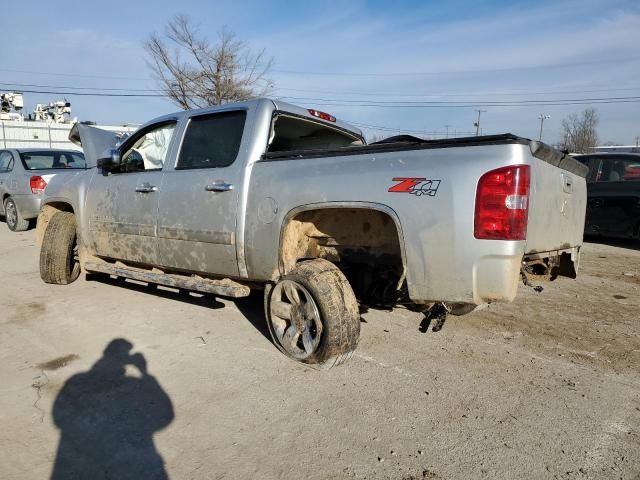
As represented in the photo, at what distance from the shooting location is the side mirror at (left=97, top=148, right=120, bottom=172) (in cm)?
471

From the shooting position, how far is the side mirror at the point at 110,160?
15.5ft

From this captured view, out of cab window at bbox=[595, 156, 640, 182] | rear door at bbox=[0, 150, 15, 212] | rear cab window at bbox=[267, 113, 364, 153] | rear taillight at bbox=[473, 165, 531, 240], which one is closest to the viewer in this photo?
rear taillight at bbox=[473, 165, 531, 240]

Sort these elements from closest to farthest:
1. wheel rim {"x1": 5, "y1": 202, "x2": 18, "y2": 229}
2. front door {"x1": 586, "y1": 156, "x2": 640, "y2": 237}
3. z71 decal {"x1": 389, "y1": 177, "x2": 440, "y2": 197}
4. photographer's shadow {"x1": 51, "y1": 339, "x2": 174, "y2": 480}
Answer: photographer's shadow {"x1": 51, "y1": 339, "x2": 174, "y2": 480} → z71 decal {"x1": 389, "y1": 177, "x2": 440, "y2": 197} → front door {"x1": 586, "y1": 156, "x2": 640, "y2": 237} → wheel rim {"x1": 5, "y1": 202, "x2": 18, "y2": 229}

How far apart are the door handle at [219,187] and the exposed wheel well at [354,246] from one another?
25.1 inches

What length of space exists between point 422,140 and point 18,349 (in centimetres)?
352

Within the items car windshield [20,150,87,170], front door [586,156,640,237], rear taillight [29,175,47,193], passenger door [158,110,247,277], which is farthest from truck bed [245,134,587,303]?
car windshield [20,150,87,170]

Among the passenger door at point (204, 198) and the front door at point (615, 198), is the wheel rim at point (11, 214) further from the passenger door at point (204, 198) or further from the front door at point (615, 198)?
the front door at point (615, 198)

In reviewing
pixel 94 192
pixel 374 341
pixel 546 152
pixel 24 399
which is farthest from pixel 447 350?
pixel 94 192

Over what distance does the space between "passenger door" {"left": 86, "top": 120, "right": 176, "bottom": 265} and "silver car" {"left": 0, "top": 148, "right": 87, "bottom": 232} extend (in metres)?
5.01

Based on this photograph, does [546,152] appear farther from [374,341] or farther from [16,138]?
[16,138]

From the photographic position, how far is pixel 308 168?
11.3ft

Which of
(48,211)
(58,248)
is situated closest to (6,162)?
(48,211)

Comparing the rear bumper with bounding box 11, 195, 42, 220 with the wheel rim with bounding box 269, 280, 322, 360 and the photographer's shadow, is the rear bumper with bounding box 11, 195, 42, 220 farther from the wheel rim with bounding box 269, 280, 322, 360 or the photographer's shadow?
the wheel rim with bounding box 269, 280, 322, 360

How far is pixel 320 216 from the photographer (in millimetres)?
3770
